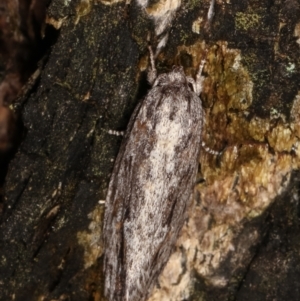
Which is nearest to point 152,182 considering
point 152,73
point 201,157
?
point 201,157

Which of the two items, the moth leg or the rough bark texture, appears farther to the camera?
the moth leg

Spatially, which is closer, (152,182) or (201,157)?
(152,182)

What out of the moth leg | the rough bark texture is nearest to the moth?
the moth leg

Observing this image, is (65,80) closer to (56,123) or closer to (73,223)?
(56,123)

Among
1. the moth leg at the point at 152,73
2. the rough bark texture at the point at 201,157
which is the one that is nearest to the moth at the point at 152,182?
the moth leg at the point at 152,73

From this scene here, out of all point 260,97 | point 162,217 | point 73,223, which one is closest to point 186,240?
point 162,217

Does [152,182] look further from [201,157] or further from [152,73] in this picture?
[152,73]

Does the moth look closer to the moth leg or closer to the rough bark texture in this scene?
the moth leg
